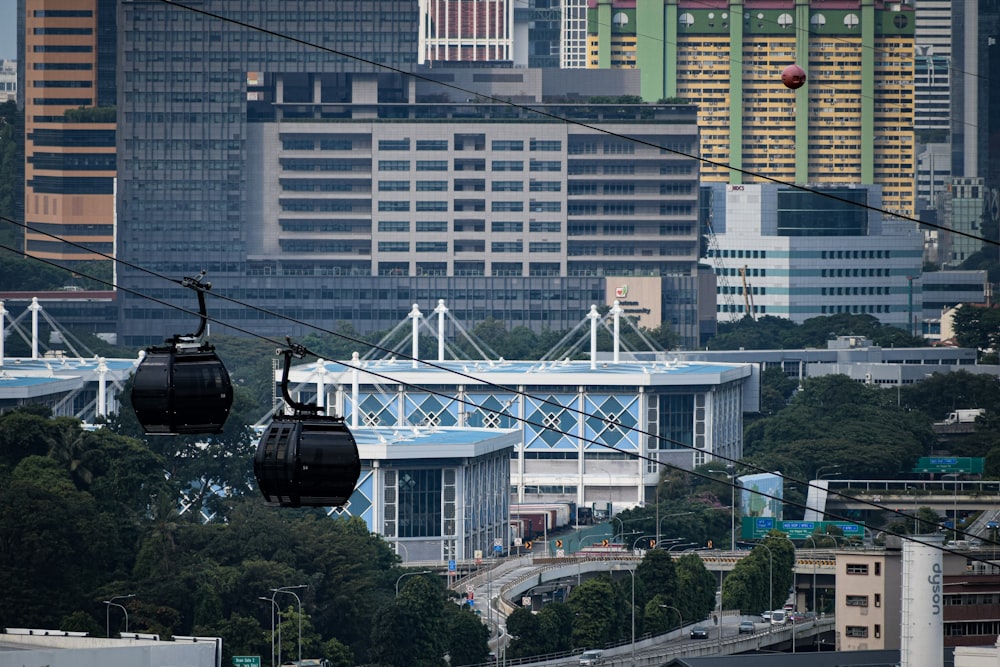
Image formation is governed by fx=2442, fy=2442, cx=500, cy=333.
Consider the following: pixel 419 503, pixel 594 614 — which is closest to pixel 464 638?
pixel 594 614

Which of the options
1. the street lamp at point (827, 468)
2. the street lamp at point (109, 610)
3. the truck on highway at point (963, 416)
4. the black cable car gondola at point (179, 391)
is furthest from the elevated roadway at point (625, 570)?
the black cable car gondola at point (179, 391)

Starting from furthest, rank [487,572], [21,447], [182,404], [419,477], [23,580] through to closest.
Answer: [419,477] < [487,572] < [21,447] < [23,580] < [182,404]

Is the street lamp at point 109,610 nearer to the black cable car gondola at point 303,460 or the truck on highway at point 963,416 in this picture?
the black cable car gondola at point 303,460

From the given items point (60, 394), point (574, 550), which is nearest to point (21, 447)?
point (574, 550)

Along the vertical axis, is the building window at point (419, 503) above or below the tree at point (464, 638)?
above

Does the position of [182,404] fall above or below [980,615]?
above

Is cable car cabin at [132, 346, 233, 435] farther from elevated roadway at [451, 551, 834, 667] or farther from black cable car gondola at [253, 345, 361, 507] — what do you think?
elevated roadway at [451, 551, 834, 667]

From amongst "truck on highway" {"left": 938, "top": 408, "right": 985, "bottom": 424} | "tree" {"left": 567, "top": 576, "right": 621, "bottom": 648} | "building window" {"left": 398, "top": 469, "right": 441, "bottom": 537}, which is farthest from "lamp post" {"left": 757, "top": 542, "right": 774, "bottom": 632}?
"truck on highway" {"left": 938, "top": 408, "right": 985, "bottom": 424}

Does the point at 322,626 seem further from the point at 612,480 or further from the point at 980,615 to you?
the point at 612,480

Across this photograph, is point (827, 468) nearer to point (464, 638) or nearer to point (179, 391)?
point (464, 638)
